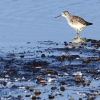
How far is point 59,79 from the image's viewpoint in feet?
40.0

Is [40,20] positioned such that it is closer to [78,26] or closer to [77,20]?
[77,20]

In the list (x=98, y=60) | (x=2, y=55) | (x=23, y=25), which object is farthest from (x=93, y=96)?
(x=23, y=25)

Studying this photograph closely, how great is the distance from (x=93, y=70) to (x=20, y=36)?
5.58 metres

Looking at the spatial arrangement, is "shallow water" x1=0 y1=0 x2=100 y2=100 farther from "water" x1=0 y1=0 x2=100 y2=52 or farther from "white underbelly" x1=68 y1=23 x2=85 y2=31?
"white underbelly" x1=68 y1=23 x2=85 y2=31

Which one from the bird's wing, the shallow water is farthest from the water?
the bird's wing

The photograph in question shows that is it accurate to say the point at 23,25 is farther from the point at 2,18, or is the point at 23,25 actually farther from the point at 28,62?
the point at 28,62

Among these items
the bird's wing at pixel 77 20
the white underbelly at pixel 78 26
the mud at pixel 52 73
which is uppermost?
the bird's wing at pixel 77 20

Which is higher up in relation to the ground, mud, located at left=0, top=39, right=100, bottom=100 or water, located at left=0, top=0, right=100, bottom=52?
water, located at left=0, top=0, right=100, bottom=52

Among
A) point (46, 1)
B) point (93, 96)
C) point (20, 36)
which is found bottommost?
point (93, 96)

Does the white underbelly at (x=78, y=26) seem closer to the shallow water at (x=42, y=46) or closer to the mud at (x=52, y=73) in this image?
the shallow water at (x=42, y=46)

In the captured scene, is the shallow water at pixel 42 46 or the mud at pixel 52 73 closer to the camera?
the mud at pixel 52 73

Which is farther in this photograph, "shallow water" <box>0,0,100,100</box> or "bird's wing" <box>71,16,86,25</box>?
"bird's wing" <box>71,16,86,25</box>

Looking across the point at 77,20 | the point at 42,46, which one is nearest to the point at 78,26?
the point at 77,20

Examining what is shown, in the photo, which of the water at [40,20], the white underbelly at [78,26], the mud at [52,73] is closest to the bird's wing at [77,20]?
the white underbelly at [78,26]
